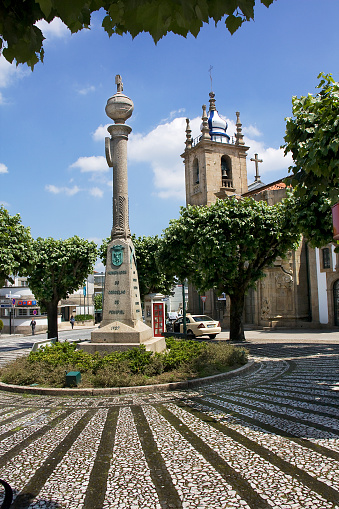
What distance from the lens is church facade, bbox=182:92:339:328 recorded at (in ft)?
92.3

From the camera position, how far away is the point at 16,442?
5.45 metres

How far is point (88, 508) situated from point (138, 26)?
4004mm

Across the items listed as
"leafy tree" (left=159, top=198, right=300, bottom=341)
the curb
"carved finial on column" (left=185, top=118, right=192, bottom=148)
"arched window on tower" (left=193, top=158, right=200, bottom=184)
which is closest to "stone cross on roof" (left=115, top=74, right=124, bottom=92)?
"leafy tree" (left=159, top=198, right=300, bottom=341)

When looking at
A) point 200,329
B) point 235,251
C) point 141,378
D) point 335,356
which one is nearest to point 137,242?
point 200,329

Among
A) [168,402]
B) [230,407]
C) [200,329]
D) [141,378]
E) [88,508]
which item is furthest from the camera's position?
[200,329]

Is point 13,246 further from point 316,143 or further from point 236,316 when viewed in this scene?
point 316,143

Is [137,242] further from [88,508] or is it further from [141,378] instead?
[88,508]

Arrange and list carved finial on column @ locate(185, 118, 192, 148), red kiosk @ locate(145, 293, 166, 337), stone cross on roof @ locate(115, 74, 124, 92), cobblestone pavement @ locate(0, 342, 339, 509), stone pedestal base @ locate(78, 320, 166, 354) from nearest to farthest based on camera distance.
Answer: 1. cobblestone pavement @ locate(0, 342, 339, 509)
2. stone pedestal base @ locate(78, 320, 166, 354)
3. stone cross on roof @ locate(115, 74, 124, 92)
4. red kiosk @ locate(145, 293, 166, 337)
5. carved finial on column @ locate(185, 118, 192, 148)

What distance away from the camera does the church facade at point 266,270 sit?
2814 cm

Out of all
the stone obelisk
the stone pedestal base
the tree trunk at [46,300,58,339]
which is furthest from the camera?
the tree trunk at [46,300,58,339]

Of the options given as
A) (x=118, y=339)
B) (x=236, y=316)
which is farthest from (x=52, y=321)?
(x=118, y=339)

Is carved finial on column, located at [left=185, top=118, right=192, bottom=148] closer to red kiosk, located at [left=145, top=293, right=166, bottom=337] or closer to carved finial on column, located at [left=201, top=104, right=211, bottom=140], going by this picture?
carved finial on column, located at [left=201, top=104, right=211, bottom=140]

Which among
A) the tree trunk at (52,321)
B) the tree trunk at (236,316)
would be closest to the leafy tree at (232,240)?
the tree trunk at (236,316)

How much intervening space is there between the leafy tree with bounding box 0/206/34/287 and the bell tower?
23543 millimetres
